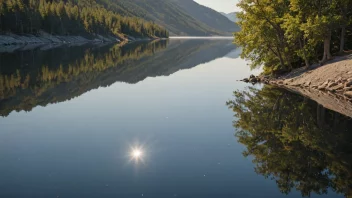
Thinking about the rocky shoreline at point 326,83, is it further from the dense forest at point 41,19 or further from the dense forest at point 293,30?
the dense forest at point 41,19

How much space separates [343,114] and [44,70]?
154 feet

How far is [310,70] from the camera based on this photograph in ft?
150

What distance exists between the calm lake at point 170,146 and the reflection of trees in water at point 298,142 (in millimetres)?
62

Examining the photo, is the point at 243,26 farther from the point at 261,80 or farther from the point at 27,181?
the point at 27,181

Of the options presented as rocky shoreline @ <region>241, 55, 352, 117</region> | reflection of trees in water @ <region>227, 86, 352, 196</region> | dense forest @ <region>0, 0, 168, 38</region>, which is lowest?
rocky shoreline @ <region>241, 55, 352, 117</region>

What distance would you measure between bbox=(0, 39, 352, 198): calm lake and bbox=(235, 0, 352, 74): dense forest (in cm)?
1143

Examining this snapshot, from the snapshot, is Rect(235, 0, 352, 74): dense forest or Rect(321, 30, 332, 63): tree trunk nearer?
Rect(235, 0, 352, 74): dense forest

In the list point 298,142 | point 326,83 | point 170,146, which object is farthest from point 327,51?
point 170,146

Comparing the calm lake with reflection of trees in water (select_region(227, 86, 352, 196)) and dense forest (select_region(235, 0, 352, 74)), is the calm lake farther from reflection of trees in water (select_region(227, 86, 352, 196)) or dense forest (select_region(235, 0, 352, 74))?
dense forest (select_region(235, 0, 352, 74))

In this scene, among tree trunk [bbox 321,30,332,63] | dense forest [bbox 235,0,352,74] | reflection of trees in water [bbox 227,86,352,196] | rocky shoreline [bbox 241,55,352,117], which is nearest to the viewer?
reflection of trees in water [bbox 227,86,352,196]

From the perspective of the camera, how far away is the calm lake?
1478 cm

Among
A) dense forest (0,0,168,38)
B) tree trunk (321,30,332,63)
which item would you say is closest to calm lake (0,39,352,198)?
tree trunk (321,30,332,63)

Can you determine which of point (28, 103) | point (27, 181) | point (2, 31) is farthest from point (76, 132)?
point (2, 31)

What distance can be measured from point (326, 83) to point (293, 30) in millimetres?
7811
